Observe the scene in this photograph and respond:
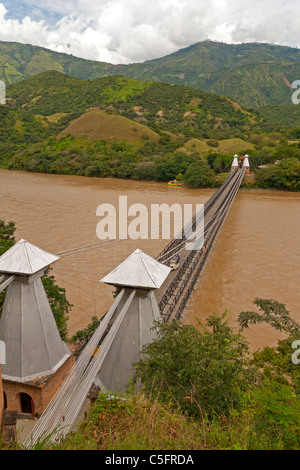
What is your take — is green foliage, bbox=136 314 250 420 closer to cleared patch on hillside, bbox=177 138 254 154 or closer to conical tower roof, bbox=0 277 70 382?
conical tower roof, bbox=0 277 70 382

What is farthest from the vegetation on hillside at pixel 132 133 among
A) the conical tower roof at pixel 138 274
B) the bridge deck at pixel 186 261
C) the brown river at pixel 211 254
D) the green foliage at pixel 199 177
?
the conical tower roof at pixel 138 274

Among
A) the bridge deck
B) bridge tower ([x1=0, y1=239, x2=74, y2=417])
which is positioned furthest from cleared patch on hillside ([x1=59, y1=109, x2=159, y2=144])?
bridge tower ([x1=0, y1=239, x2=74, y2=417])

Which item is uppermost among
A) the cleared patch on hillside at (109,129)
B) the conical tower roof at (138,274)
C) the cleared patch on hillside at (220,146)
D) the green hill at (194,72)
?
the green hill at (194,72)

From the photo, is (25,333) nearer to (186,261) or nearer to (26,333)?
(26,333)

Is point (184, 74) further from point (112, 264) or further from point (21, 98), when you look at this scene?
point (112, 264)

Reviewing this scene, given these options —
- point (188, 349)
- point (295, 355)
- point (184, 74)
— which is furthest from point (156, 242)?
point (184, 74)

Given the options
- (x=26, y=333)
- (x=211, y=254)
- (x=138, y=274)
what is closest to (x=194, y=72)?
(x=211, y=254)

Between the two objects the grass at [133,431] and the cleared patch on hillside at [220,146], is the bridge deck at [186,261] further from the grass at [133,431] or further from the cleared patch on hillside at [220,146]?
the cleared patch on hillside at [220,146]
